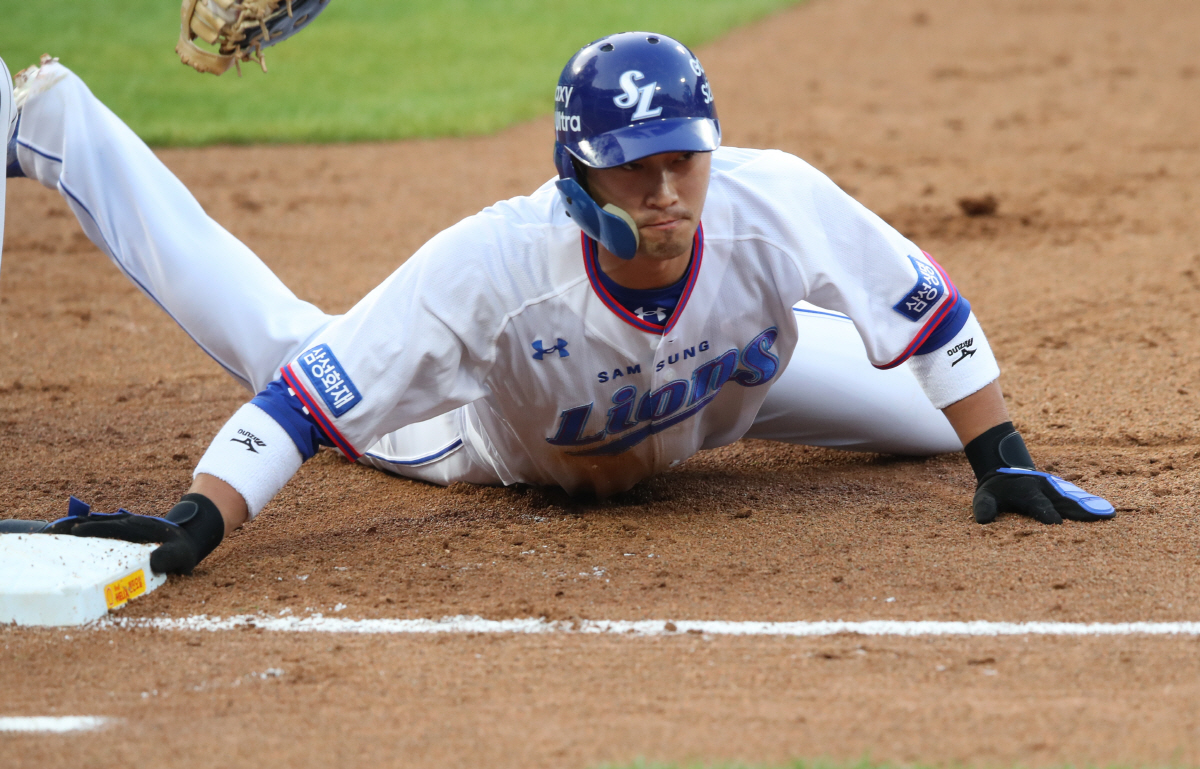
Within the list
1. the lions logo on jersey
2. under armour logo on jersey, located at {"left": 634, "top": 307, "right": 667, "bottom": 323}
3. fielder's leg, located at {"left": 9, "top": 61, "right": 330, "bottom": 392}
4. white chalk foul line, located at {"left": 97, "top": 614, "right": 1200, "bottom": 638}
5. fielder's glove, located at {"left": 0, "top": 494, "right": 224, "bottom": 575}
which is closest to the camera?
white chalk foul line, located at {"left": 97, "top": 614, "right": 1200, "bottom": 638}

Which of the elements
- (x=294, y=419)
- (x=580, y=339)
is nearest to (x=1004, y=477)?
(x=580, y=339)

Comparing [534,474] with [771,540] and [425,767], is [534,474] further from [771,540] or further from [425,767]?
[425,767]

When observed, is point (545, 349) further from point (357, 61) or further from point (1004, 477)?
point (357, 61)

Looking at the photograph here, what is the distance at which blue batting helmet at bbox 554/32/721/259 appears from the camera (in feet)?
7.98

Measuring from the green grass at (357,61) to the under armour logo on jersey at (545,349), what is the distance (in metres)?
5.97

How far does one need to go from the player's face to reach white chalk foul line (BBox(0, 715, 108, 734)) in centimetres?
126

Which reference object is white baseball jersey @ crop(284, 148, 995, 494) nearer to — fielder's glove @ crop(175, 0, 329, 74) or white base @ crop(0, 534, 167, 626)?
white base @ crop(0, 534, 167, 626)

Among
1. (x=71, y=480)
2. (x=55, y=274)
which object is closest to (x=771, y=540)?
(x=71, y=480)

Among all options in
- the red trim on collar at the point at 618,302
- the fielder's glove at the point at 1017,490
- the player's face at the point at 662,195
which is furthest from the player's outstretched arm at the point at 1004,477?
the player's face at the point at 662,195

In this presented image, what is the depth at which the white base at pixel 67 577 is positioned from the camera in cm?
240

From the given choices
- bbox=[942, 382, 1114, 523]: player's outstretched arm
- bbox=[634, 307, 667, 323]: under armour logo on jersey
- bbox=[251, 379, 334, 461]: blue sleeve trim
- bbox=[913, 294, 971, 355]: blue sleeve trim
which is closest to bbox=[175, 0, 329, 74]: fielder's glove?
bbox=[251, 379, 334, 461]: blue sleeve trim

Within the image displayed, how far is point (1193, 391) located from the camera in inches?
146

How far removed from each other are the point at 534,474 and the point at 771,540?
2.09 ft

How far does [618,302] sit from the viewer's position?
8.61ft
